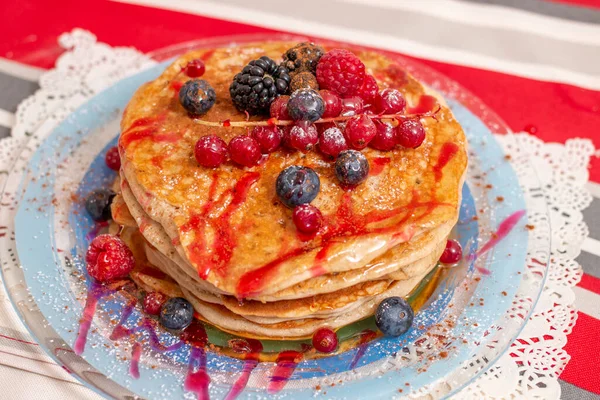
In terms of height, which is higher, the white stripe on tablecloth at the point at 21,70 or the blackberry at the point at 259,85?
the blackberry at the point at 259,85

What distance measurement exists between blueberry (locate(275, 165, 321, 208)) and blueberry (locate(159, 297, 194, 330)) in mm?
526

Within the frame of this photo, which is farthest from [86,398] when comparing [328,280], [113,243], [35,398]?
[328,280]

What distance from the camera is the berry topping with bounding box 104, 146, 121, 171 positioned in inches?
108

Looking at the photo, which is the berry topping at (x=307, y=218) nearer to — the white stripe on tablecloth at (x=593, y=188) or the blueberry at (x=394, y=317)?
the blueberry at (x=394, y=317)

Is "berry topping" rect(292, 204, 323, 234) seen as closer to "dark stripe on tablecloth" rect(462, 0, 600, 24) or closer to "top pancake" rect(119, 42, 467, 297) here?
"top pancake" rect(119, 42, 467, 297)

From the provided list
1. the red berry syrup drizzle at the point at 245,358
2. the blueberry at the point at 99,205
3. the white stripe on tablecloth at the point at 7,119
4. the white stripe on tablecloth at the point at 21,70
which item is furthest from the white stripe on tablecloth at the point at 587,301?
the white stripe on tablecloth at the point at 21,70

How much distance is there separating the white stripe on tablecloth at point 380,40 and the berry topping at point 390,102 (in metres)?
1.51

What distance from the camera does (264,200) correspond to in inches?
85.7

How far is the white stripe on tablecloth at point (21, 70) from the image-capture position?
3.34m

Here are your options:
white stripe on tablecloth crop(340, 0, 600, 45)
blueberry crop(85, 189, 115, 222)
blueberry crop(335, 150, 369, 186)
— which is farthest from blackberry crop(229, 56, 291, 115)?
white stripe on tablecloth crop(340, 0, 600, 45)

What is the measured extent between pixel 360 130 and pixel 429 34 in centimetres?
193

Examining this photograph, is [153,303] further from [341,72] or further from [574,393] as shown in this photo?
[574,393]

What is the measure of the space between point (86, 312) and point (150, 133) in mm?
692

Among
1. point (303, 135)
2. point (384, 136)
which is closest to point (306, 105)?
point (303, 135)
